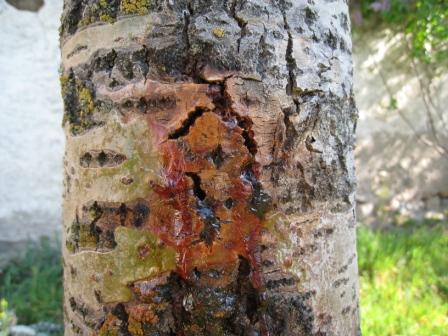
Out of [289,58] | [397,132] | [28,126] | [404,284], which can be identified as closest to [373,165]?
[397,132]

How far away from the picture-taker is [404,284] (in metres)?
2.57

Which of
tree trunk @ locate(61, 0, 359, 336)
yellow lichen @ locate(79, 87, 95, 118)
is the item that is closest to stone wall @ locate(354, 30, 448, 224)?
tree trunk @ locate(61, 0, 359, 336)

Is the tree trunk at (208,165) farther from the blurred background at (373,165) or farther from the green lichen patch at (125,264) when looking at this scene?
the blurred background at (373,165)

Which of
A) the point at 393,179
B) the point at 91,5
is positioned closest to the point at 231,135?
the point at 91,5

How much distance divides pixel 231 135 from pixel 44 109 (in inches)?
112

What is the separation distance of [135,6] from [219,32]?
0.44 feet

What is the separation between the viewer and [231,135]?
65cm

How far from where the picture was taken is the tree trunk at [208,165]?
0.65 meters

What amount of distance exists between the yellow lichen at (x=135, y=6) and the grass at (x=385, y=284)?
1.85 m

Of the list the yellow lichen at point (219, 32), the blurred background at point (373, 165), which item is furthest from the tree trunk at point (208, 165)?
the blurred background at point (373, 165)

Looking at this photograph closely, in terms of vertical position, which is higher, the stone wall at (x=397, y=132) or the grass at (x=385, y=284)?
the stone wall at (x=397, y=132)

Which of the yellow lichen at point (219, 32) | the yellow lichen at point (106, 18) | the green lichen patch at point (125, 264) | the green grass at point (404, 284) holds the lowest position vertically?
the green grass at point (404, 284)

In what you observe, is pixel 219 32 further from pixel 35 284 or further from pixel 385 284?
pixel 35 284

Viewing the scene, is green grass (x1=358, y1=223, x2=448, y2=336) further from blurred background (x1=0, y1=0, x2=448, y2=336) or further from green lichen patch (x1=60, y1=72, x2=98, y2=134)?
green lichen patch (x1=60, y1=72, x2=98, y2=134)
